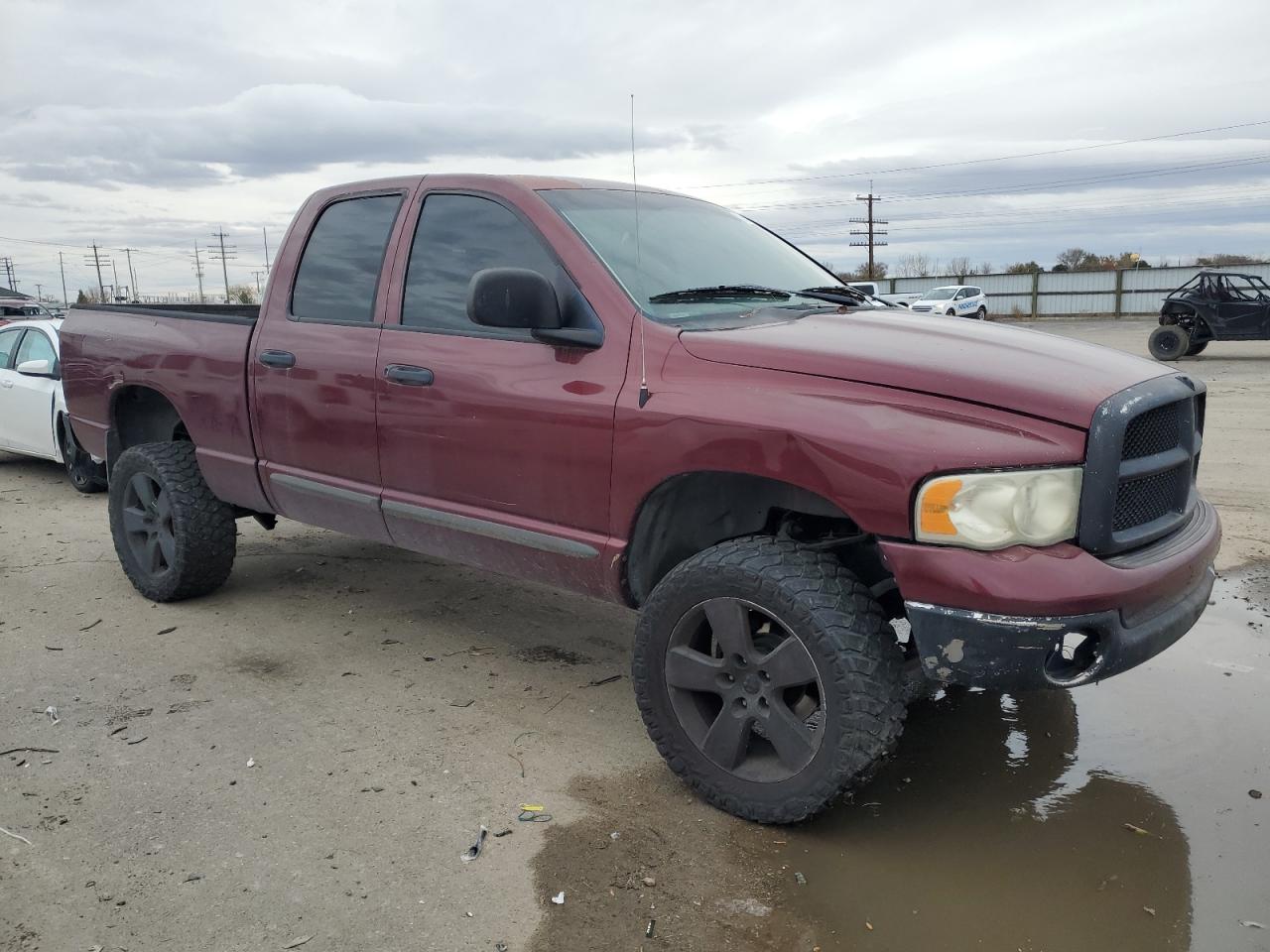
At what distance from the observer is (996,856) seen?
2.94 meters

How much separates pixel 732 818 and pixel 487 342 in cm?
178

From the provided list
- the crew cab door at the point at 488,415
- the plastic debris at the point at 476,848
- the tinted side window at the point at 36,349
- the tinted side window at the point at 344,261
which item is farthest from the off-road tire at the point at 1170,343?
the plastic debris at the point at 476,848

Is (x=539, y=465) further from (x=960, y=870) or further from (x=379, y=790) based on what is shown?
(x=960, y=870)

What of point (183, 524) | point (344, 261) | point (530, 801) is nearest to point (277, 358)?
point (344, 261)

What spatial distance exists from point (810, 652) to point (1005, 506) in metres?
0.65

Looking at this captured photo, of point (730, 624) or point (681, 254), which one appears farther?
point (681, 254)

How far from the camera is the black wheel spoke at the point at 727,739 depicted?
3.04 metres

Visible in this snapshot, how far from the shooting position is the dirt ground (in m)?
2.63

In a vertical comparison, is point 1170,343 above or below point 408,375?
below

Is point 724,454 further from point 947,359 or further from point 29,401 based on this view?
point 29,401

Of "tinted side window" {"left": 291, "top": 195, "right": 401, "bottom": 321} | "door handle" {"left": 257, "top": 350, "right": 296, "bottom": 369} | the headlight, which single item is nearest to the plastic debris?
the headlight

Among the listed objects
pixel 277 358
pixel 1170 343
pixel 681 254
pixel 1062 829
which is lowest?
pixel 1062 829

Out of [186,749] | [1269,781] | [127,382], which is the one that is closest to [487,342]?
[186,749]

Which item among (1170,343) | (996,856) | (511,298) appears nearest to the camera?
(996,856)
